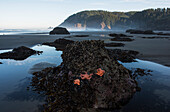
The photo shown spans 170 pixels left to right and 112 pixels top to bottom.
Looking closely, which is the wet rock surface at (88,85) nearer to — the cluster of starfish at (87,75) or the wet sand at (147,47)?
the cluster of starfish at (87,75)

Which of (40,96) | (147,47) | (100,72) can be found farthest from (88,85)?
(147,47)

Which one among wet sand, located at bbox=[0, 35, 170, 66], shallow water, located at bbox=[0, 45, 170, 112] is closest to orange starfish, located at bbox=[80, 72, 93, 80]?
shallow water, located at bbox=[0, 45, 170, 112]

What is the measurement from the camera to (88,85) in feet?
13.6

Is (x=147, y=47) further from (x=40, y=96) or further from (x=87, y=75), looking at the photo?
(x=40, y=96)

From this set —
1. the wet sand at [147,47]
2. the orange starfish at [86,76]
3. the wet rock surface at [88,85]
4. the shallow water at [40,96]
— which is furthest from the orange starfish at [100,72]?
the wet sand at [147,47]

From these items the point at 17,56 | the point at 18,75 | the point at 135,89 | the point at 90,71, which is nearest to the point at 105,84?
the point at 90,71

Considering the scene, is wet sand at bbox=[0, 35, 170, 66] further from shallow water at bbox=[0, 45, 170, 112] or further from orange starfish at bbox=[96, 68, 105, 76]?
orange starfish at bbox=[96, 68, 105, 76]

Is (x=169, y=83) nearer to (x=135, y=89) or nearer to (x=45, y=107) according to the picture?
(x=135, y=89)

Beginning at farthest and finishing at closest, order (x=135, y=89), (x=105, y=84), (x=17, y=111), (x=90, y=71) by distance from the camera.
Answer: (x=135, y=89)
(x=90, y=71)
(x=105, y=84)
(x=17, y=111)

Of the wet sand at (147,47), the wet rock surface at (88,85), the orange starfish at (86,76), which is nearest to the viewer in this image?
the wet rock surface at (88,85)

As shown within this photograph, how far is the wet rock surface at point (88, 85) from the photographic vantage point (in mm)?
3926

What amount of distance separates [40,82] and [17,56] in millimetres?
6356

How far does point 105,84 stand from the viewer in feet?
13.5

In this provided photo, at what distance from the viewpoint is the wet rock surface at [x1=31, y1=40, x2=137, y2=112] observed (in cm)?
393
